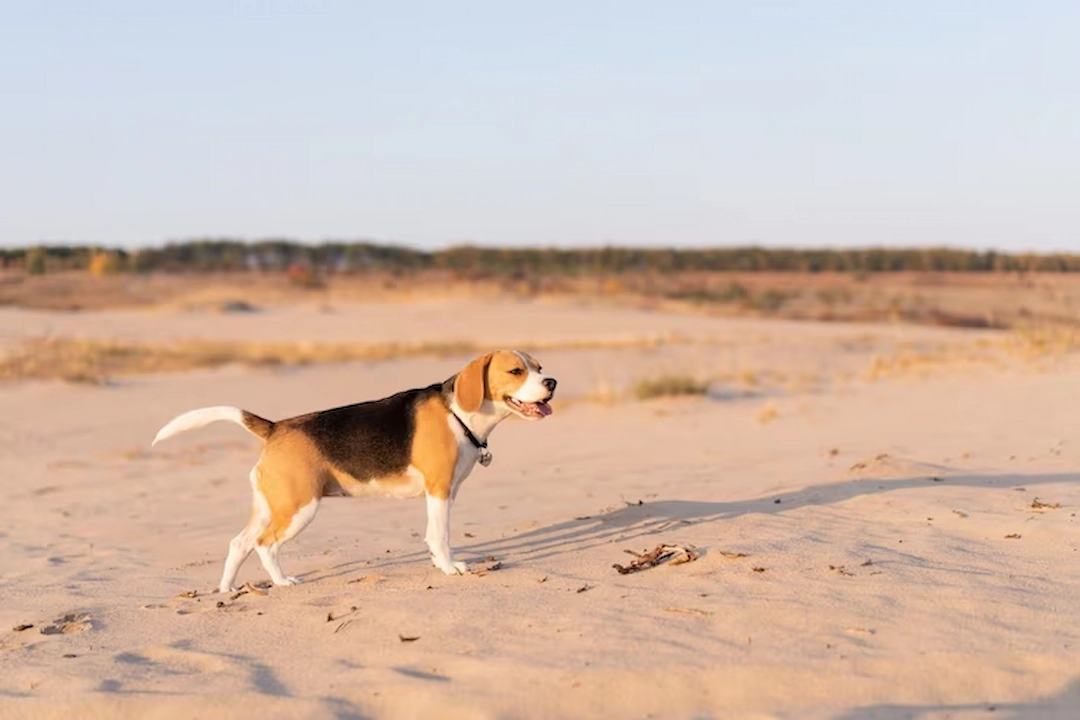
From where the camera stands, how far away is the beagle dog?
7.33 m

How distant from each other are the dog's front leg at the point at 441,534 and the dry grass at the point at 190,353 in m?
16.5

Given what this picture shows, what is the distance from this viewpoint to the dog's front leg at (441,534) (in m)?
7.46

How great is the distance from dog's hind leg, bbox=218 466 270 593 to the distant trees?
166 feet

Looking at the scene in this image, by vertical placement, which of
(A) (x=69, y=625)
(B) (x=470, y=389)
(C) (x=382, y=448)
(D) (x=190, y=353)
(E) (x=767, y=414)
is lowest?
(D) (x=190, y=353)

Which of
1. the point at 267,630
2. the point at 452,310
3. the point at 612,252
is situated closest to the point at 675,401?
the point at 267,630

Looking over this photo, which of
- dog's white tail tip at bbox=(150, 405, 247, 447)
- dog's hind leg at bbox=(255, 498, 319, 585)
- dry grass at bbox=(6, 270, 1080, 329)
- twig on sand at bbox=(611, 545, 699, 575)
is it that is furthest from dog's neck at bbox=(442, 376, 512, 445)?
dry grass at bbox=(6, 270, 1080, 329)

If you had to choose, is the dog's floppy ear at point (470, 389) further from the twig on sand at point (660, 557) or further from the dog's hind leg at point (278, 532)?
the twig on sand at point (660, 557)

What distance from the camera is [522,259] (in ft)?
254

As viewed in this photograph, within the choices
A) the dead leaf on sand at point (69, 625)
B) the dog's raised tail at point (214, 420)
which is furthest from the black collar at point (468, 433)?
the dead leaf on sand at point (69, 625)

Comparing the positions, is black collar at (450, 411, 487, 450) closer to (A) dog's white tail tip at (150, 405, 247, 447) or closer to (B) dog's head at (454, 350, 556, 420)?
(B) dog's head at (454, 350, 556, 420)

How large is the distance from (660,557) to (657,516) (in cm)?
159

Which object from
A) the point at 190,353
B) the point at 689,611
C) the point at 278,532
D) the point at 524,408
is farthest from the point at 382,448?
the point at 190,353

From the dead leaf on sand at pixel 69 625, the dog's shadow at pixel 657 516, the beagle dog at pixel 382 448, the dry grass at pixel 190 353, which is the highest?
the beagle dog at pixel 382 448

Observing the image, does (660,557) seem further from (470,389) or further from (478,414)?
(470,389)
